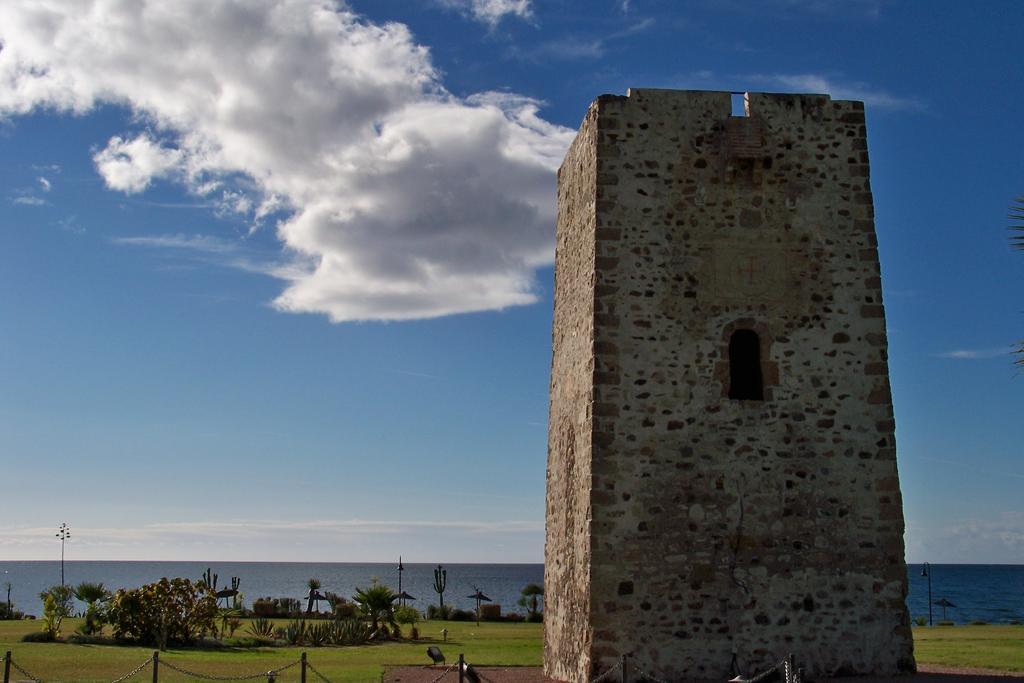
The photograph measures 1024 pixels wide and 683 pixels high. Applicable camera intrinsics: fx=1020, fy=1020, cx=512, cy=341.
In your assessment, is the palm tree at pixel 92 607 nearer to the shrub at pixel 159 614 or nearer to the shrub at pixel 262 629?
the shrub at pixel 159 614

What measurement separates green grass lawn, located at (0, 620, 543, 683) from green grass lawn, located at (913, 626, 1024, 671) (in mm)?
6654

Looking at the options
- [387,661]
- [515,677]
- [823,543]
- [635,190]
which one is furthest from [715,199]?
[387,661]

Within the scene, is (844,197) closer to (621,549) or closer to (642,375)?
(642,375)

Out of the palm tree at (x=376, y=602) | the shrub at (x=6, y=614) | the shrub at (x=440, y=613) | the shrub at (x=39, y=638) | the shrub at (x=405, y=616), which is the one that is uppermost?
the palm tree at (x=376, y=602)

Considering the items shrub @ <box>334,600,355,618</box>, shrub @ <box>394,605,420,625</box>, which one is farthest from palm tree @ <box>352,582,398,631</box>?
shrub @ <box>334,600,355,618</box>

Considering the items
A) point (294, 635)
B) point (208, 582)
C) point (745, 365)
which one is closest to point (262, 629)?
point (294, 635)

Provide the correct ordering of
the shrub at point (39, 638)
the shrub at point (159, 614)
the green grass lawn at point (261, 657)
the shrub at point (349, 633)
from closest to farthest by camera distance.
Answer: the green grass lawn at point (261, 657) < the shrub at point (39, 638) < the shrub at point (159, 614) < the shrub at point (349, 633)

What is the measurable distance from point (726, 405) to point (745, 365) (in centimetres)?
72

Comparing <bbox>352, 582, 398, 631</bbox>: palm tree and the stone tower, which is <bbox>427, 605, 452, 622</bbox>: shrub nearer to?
<bbox>352, 582, 398, 631</bbox>: palm tree

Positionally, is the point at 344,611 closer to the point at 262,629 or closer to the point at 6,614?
the point at 262,629

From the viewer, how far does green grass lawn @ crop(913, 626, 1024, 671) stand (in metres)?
15.8

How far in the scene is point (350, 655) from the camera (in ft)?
66.2

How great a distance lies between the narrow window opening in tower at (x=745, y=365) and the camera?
13.7 m

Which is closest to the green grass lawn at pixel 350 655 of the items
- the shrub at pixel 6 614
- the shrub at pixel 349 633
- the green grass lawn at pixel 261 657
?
the green grass lawn at pixel 261 657
